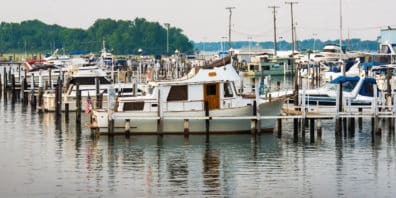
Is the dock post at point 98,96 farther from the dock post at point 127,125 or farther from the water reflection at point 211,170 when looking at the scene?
the water reflection at point 211,170

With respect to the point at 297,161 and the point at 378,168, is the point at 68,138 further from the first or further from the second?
the point at 378,168

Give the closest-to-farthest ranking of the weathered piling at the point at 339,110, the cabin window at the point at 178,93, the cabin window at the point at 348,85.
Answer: the weathered piling at the point at 339,110 → the cabin window at the point at 178,93 → the cabin window at the point at 348,85

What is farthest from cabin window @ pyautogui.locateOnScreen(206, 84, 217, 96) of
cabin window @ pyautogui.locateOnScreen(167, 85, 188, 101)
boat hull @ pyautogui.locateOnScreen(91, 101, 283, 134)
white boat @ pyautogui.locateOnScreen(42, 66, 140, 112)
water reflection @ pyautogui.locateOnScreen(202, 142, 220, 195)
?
white boat @ pyautogui.locateOnScreen(42, 66, 140, 112)

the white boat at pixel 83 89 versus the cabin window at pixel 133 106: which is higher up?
the white boat at pixel 83 89

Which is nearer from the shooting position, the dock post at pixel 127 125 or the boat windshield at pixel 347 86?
the dock post at pixel 127 125

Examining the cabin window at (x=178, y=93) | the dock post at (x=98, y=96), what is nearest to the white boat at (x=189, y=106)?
the cabin window at (x=178, y=93)

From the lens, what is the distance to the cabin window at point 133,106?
5009 cm

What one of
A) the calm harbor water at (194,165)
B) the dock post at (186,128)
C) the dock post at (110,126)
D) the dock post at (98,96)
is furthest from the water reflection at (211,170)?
the dock post at (98,96)

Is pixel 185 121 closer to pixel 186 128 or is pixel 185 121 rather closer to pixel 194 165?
pixel 186 128

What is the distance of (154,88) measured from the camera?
5119cm

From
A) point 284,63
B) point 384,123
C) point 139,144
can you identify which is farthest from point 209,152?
point 284,63

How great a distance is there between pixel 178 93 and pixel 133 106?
2.26 meters

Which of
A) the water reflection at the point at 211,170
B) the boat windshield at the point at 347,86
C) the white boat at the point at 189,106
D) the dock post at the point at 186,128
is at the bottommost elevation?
the water reflection at the point at 211,170

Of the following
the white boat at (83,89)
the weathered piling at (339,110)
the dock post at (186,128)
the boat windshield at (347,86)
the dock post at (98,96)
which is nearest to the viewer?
the weathered piling at (339,110)
